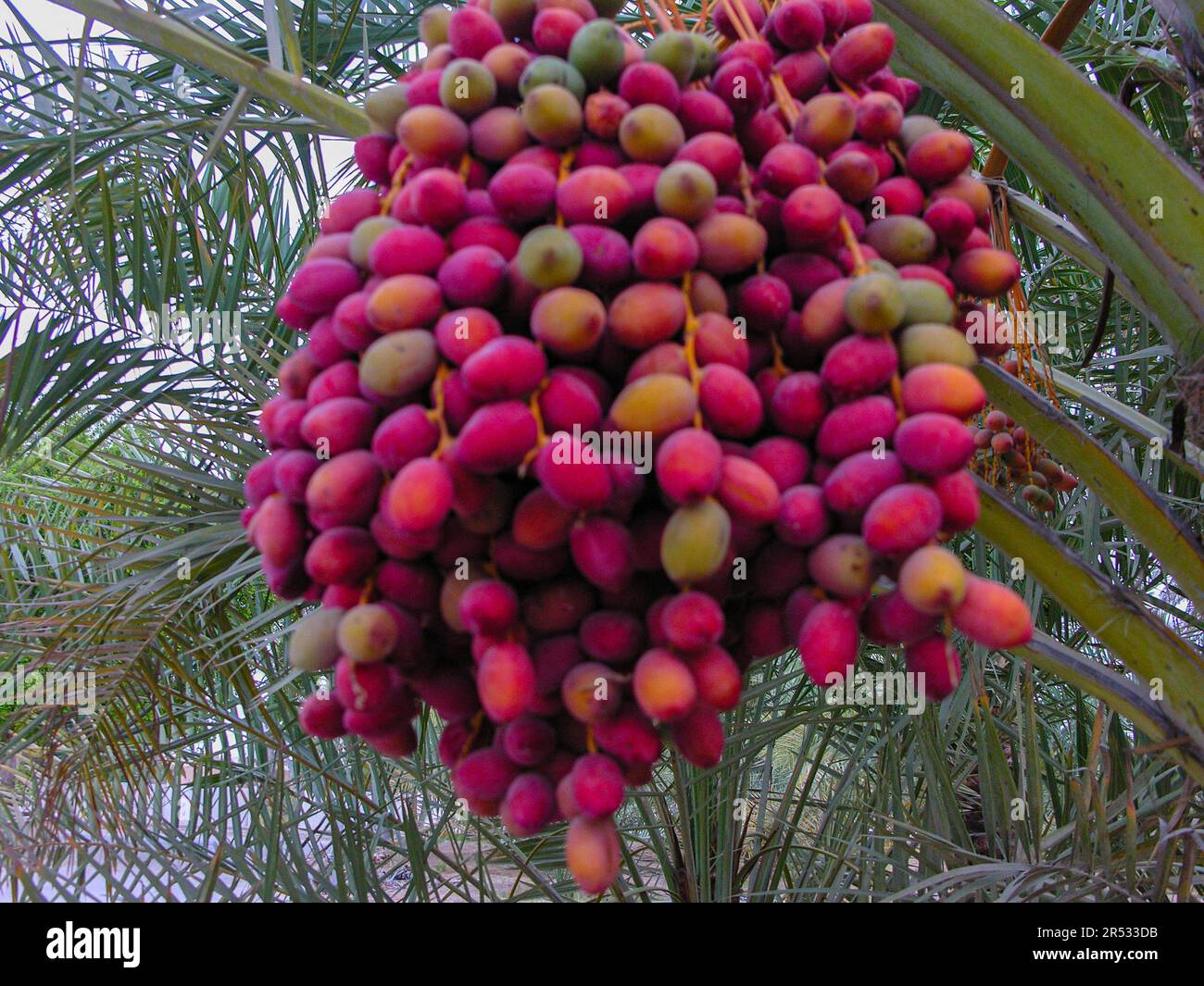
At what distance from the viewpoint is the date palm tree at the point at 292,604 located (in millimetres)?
882

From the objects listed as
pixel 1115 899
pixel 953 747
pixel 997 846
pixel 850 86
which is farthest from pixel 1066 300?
pixel 850 86

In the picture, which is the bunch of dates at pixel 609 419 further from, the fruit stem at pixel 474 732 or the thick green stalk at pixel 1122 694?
the thick green stalk at pixel 1122 694

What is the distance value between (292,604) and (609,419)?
92 cm

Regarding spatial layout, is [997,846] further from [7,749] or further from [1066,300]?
[1066,300]

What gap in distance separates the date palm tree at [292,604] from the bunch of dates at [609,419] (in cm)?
39

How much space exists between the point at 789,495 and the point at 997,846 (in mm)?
1217

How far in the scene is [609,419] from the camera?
0.47 meters

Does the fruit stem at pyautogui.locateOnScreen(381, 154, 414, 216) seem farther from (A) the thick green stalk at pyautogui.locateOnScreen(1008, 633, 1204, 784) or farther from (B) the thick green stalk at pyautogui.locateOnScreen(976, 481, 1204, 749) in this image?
(A) the thick green stalk at pyautogui.locateOnScreen(1008, 633, 1204, 784)

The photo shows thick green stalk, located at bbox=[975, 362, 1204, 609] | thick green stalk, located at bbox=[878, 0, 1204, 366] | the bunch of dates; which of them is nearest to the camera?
the bunch of dates

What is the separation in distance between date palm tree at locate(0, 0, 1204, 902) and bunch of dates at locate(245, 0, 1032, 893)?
15.4 inches

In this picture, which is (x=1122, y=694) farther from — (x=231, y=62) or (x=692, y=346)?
(x=231, y=62)

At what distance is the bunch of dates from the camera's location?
0.45 metres

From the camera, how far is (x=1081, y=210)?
2.87ft

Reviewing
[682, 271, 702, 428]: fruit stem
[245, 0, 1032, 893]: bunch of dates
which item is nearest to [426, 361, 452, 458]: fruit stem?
[245, 0, 1032, 893]: bunch of dates
